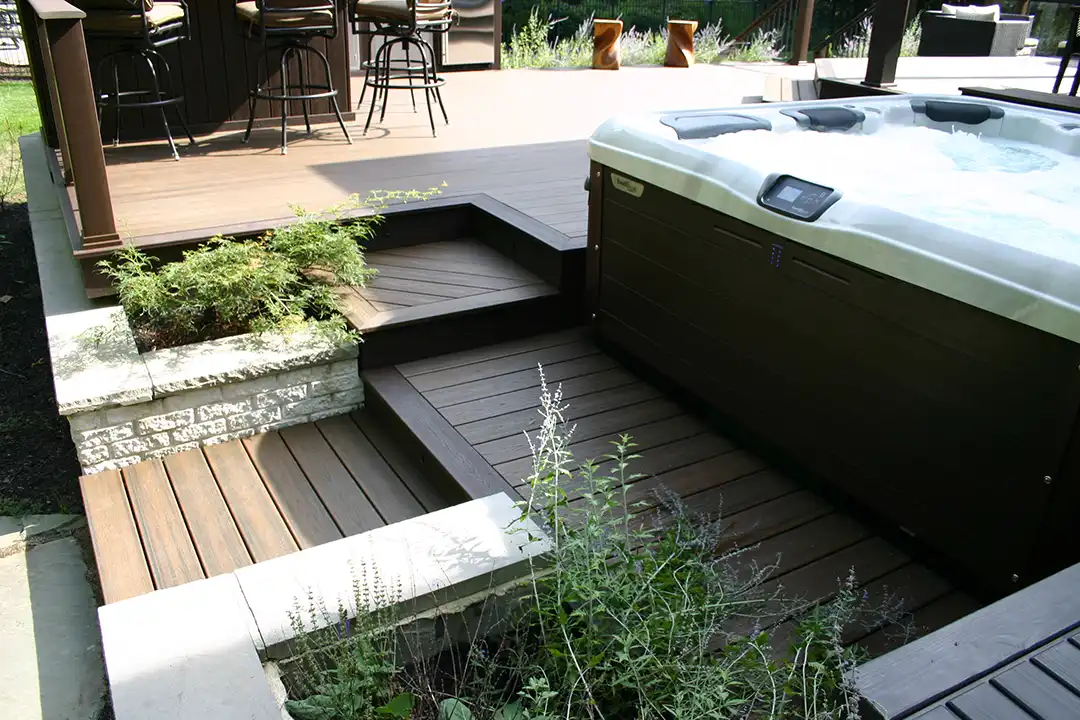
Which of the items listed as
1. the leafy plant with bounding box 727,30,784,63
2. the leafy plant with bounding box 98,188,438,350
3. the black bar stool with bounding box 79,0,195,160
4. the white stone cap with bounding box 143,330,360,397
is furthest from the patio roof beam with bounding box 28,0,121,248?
the leafy plant with bounding box 727,30,784,63

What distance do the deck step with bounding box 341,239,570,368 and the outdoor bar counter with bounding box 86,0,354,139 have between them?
1.82m

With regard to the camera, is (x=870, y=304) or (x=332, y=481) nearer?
(x=870, y=304)

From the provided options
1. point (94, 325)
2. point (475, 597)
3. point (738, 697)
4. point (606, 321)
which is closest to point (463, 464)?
point (475, 597)

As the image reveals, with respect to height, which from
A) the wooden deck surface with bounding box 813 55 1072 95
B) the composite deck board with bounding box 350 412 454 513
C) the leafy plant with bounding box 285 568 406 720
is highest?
the wooden deck surface with bounding box 813 55 1072 95

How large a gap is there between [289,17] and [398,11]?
699 mm

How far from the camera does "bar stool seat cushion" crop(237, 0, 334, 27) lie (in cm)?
432

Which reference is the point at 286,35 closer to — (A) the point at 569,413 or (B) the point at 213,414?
(B) the point at 213,414

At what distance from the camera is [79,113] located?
9.68ft

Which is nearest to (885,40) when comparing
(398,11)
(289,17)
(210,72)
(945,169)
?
(945,169)

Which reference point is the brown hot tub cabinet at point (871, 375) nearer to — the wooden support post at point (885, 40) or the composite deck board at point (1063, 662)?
the composite deck board at point (1063, 662)

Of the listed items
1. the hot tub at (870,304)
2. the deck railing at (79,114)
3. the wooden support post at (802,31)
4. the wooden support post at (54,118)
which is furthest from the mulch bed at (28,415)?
the wooden support post at (802,31)

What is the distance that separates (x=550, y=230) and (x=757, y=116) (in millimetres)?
880

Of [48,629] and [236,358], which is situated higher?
[236,358]

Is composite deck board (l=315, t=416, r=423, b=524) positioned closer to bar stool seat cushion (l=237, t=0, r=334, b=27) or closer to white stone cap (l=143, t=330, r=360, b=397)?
white stone cap (l=143, t=330, r=360, b=397)
